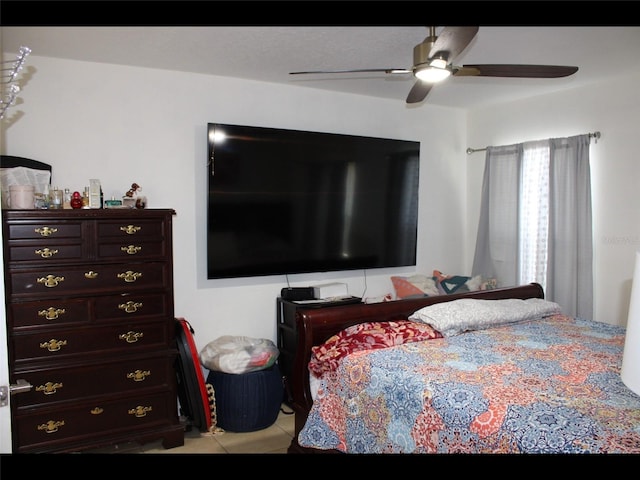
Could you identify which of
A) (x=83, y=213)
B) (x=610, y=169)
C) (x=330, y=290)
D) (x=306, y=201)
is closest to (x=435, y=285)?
(x=330, y=290)

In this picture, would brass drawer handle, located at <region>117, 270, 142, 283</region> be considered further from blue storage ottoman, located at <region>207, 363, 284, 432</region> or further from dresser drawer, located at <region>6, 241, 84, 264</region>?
blue storage ottoman, located at <region>207, 363, 284, 432</region>

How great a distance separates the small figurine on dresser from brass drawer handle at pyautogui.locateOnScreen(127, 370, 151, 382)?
3.41ft

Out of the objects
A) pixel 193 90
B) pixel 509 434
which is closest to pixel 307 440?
pixel 509 434

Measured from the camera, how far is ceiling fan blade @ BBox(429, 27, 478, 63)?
173 cm

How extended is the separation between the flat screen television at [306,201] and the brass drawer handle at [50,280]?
1.06m

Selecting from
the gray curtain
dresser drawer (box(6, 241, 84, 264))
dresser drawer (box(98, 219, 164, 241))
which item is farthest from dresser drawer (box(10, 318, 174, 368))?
the gray curtain

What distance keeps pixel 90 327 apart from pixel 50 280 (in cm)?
35

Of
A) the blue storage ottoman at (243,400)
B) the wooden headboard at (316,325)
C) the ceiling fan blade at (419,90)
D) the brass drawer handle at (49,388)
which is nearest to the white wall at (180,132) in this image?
the blue storage ottoman at (243,400)

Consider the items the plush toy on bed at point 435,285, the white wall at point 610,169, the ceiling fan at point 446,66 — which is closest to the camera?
the ceiling fan at point 446,66

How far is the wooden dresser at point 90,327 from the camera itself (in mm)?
2773

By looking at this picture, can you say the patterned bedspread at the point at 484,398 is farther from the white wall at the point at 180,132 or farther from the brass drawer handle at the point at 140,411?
the white wall at the point at 180,132

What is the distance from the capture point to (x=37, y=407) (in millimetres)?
2809

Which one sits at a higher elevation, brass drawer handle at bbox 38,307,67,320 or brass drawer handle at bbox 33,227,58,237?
brass drawer handle at bbox 33,227,58,237

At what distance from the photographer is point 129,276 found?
10.0 feet
